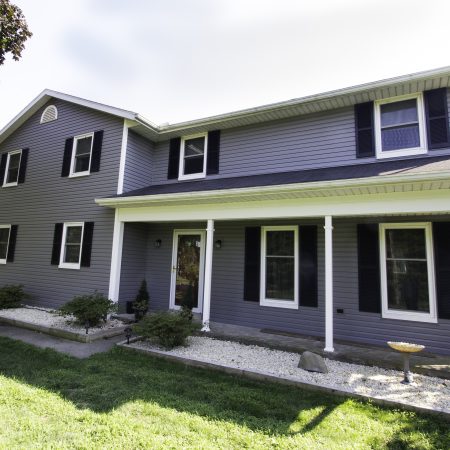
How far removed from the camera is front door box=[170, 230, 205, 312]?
8.30 meters

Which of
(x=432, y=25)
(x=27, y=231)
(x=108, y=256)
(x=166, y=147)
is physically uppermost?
(x=432, y=25)

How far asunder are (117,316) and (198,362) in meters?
3.90

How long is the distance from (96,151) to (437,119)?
852cm

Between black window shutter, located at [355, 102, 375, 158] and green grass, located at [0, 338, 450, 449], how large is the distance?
16.3 ft

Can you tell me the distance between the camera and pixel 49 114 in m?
10.4

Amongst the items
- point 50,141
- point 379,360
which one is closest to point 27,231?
point 50,141

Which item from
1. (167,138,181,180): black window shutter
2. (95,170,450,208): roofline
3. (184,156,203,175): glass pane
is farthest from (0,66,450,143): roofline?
(95,170,450,208): roofline

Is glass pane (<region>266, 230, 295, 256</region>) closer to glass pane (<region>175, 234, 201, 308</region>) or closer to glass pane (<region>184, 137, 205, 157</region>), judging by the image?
glass pane (<region>175, 234, 201, 308</region>)

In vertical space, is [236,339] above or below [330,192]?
below

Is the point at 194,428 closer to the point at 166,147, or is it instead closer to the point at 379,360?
the point at 379,360

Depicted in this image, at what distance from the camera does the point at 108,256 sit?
27.0 ft

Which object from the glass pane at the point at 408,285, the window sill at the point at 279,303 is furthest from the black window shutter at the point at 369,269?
the window sill at the point at 279,303

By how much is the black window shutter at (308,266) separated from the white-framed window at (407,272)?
1.33 m

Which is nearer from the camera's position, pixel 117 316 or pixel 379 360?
pixel 379 360
